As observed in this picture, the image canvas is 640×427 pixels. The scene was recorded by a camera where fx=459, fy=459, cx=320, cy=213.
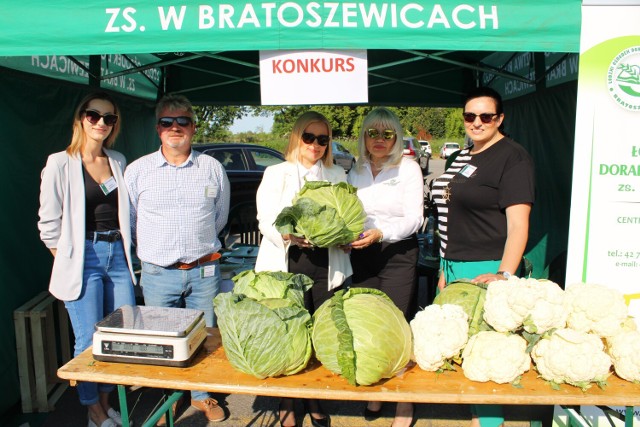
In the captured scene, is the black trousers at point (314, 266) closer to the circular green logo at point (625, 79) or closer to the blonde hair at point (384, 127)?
the blonde hair at point (384, 127)

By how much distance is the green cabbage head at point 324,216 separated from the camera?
2.59 m

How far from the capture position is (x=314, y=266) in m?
3.04

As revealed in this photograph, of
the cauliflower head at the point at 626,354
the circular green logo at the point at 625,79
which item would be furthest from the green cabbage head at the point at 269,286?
the circular green logo at the point at 625,79

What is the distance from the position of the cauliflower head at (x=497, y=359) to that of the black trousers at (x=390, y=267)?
3.83ft

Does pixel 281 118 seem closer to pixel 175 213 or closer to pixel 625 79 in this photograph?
pixel 175 213

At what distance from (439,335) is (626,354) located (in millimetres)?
834

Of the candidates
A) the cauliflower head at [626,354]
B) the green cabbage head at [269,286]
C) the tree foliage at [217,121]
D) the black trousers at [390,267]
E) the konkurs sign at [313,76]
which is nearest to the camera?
the cauliflower head at [626,354]

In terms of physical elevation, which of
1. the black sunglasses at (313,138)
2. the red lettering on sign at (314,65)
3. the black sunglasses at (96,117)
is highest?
the red lettering on sign at (314,65)

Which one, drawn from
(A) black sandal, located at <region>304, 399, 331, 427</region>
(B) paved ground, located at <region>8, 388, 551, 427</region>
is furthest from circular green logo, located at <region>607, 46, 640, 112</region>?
(A) black sandal, located at <region>304, 399, 331, 427</region>

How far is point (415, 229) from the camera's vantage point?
10.2 ft

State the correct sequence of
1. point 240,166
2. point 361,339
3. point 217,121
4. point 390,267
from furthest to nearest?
point 217,121 < point 240,166 < point 390,267 < point 361,339

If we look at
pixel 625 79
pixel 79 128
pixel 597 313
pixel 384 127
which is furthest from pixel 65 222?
pixel 625 79

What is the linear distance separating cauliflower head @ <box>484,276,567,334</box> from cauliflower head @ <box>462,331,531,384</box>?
0.22ft

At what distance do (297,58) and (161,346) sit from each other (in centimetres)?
180
